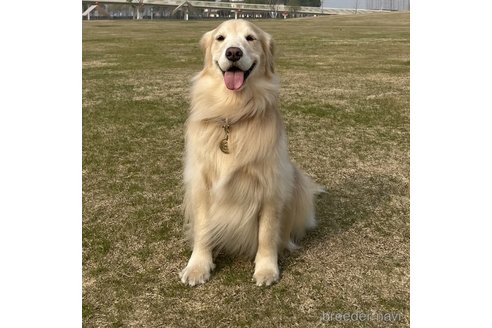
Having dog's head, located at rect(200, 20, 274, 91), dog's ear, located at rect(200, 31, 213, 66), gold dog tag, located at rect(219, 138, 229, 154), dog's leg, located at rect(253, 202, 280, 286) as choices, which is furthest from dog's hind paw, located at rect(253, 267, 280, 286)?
dog's ear, located at rect(200, 31, 213, 66)

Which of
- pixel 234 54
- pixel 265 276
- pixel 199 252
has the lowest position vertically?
pixel 265 276

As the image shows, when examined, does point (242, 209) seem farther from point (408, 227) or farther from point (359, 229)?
point (408, 227)

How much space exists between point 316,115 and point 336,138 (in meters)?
1.29

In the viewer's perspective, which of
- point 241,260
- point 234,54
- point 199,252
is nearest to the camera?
point 234,54

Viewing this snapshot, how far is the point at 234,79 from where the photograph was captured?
2.45 m

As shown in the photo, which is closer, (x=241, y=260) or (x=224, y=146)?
(x=224, y=146)

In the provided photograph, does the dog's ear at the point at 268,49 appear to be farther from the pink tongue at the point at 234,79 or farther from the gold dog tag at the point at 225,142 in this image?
the gold dog tag at the point at 225,142

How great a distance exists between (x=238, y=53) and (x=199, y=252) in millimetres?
1286

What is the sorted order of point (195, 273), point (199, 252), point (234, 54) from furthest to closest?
point (199, 252) → point (195, 273) → point (234, 54)

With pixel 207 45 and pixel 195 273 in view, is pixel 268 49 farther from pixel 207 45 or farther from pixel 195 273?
pixel 195 273

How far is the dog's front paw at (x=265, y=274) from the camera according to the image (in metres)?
2.58

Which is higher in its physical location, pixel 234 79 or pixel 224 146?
pixel 234 79

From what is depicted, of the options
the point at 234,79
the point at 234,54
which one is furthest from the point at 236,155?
the point at 234,54

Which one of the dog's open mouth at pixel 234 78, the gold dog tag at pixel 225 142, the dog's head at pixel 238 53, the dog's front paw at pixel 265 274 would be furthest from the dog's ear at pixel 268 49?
the dog's front paw at pixel 265 274
